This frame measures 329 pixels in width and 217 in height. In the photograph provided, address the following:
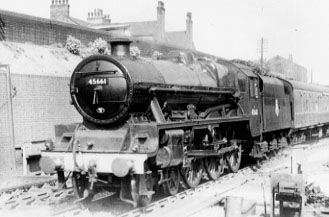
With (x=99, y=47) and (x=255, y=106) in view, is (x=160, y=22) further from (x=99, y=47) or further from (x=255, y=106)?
(x=255, y=106)

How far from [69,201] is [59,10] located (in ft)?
90.2

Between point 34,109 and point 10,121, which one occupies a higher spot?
point 34,109

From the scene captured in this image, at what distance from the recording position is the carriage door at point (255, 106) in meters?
12.1

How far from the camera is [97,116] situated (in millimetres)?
7867

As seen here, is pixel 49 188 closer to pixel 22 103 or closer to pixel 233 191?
pixel 22 103

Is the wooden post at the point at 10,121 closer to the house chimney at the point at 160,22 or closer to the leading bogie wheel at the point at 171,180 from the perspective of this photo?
the leading bogie wheel at the point at 171,180

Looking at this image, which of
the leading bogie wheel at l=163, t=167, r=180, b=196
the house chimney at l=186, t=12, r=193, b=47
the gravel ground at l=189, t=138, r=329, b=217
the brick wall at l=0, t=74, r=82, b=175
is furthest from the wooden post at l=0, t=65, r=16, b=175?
the house chimney at l=186, t=12, r=193, b=47

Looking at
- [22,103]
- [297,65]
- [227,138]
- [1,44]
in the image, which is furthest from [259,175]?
[297,65]

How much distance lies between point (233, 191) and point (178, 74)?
2792 millimetres

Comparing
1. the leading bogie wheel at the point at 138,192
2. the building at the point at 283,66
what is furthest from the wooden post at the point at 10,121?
the building at the point at 283,66

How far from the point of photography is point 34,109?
12.0m

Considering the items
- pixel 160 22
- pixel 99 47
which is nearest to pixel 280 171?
pixel 99 47

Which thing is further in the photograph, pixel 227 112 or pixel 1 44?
pixel 1 44

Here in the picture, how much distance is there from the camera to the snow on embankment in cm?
1253
